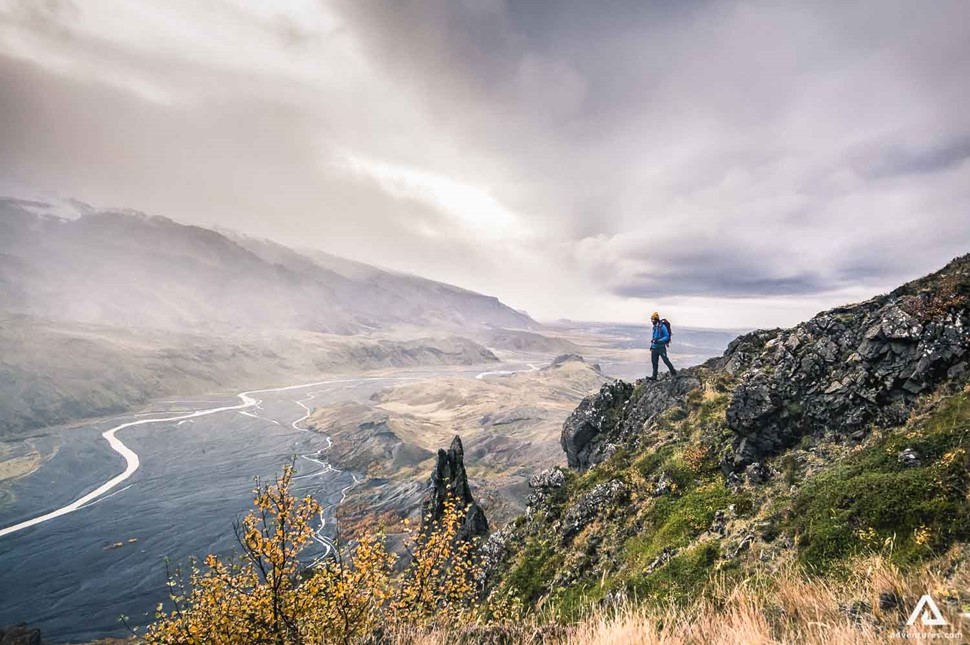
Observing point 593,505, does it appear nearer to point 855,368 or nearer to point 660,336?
point 660,336

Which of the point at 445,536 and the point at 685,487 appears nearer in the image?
the point at 445,536

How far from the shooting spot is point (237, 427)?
166m

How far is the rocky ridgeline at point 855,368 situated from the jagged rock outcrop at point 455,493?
2786cm

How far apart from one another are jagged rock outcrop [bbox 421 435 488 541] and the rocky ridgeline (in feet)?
91.4

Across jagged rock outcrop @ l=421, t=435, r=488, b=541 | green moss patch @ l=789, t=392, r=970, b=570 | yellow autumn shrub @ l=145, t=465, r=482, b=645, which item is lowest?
jagged rock outcrop @ l=421, t=435, r=488, b=541

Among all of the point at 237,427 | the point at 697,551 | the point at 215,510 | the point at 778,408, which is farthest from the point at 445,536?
the point at 237,427

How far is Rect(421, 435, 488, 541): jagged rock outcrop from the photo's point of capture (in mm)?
41594

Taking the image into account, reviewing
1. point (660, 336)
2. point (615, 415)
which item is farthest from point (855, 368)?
point (615, 415)

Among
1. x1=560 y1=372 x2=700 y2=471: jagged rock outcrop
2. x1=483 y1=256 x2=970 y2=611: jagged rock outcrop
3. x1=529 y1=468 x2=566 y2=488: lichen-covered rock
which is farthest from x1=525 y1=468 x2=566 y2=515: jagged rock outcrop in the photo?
x1=560 y1=372 x2=700 y2=471: jagged rock outcrop

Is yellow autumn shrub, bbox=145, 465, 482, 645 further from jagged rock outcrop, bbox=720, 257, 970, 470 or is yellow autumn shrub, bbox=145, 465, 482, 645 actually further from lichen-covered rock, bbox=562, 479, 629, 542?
jagged rock outcrop, bbox=720, 257, 970, 470

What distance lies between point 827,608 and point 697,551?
962 centimetres

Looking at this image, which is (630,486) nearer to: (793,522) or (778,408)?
(778,408)

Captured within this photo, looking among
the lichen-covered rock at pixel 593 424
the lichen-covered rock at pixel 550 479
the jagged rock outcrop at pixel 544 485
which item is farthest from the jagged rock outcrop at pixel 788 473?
the lichen-covered rock at pixel 593 424

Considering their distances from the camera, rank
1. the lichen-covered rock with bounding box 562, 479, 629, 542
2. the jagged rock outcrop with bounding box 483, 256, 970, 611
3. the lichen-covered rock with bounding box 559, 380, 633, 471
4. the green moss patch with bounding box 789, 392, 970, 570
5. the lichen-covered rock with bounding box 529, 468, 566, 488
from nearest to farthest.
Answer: the green moss patch with bounding box 789, 392, 970, 570, the jagged rock outcrop with bounding box 483, 256, 970, 611, the lichen-covered rock with bounding box 562, 479, 629, 542, the lichen-covered rock with bounding box 529, 468, 566, 488, the lichen-covered rock with bounding box 559, 380, 633, 471
